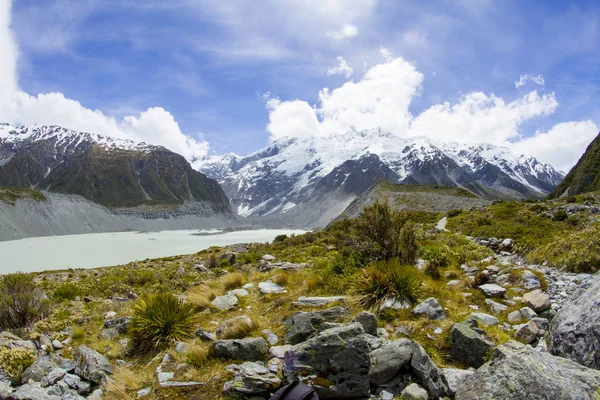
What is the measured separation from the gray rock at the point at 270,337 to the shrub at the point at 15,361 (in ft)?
14.1

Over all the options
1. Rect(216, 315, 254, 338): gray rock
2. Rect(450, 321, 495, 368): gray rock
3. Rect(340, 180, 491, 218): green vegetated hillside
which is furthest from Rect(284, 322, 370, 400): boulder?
Rect(340, 180, 491, 218): green vegetated hillside

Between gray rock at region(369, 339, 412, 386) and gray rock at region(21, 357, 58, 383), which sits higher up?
gray rock at region(369, 339, 412, 386)

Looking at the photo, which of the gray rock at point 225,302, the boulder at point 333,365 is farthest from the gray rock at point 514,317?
the gray rock at point 225,302

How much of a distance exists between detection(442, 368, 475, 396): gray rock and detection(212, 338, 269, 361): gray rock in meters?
3.00

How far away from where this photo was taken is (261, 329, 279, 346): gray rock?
683 cm

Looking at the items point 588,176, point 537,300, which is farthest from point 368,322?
point 588,176

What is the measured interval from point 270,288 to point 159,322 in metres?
3.66

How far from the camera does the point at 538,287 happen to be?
9148 mm

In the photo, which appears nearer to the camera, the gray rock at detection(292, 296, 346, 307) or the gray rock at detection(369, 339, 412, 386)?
the gray rock at detection(369, 339, 412, 386)

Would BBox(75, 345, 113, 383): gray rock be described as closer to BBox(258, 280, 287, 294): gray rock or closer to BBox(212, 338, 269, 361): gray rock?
BBox(212, 338, 269, 361): gray rock

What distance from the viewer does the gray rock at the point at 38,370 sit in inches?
246

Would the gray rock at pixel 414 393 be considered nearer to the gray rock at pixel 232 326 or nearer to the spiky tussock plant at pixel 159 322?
the gray rock at pixel 232 326

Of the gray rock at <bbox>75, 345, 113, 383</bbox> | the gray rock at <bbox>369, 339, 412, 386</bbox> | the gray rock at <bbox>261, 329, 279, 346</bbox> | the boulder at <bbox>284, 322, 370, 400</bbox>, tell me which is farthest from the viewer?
the gray rock at <bbox>261, 329, 279, 346</bbox>

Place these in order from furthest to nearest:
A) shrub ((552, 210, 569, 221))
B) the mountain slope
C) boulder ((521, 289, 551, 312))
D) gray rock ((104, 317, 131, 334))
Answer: the mountain slope, shrub ((552, 210, 569, 221)), gray rock ((104, 317, 131, 334)), boulder ((521, 289, 551, 312))
